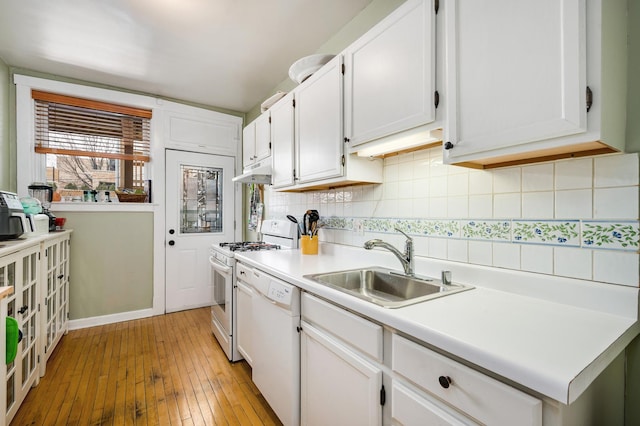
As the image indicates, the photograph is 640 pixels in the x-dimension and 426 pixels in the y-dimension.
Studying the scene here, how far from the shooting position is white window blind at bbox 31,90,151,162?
2916 mm

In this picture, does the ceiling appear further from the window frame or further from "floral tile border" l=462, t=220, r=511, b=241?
"floral tile border" l=462, t=220, r=511, b=241

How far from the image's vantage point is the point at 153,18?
208 cm

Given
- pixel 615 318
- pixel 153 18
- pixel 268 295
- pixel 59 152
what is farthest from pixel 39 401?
pixel 615 318

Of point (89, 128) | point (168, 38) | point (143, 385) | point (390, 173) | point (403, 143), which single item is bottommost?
point (143, 385)

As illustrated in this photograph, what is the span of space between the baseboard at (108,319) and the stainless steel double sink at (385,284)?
2858mm

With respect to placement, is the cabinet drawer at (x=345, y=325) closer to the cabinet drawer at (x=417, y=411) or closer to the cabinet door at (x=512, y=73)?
the cabinet drawer at (x=417, y=411)

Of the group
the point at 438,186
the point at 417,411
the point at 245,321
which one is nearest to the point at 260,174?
the point at 245,321

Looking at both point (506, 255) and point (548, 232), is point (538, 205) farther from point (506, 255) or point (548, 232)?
point (506, 255)

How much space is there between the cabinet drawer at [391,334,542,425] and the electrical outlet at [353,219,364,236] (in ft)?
3.61

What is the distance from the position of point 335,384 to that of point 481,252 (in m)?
0.86

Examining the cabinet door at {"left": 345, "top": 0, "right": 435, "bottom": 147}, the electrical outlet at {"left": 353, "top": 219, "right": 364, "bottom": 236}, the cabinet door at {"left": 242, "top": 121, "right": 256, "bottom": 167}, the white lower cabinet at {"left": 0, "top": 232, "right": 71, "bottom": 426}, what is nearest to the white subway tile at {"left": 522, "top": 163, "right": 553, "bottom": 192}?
the cabinet door at {"left": 345, "top": 0, "right": 435, "bottom": 147}

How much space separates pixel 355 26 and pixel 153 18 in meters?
1.45

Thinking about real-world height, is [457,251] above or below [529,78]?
below

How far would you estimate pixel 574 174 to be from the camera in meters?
1.04
